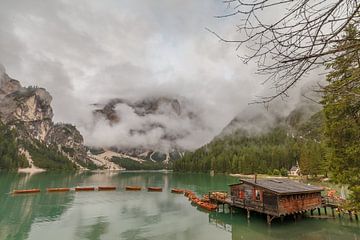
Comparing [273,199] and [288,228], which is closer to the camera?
[288,228]

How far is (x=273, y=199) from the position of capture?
3158 centimetres

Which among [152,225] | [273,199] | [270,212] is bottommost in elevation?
[152,225]

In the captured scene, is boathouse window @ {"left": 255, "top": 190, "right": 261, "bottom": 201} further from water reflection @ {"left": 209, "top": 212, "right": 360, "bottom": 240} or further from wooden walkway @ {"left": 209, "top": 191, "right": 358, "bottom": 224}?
water reflection @ {"left": 209, "top": 212, "right": 360, "bottom": 240}

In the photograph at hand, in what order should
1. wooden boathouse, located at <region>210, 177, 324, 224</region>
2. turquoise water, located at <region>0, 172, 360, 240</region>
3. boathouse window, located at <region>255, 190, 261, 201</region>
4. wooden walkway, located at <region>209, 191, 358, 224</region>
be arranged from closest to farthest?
Answer: turquoise water, located at <region>0, 172, 360, 240</region>
wooden boathouse, located at <region>210, 177, 324, 224</region>
wooden walkway, located at <region>209, 191, 358, 224</region>
boathouse window, located at <region>255, 190, 261, 201</region>

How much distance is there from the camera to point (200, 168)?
579 feet

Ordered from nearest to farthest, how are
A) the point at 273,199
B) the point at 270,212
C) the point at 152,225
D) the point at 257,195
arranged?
the point at 270,212 < the point at 273,199 < the point at 152,225 < the point at 257,195

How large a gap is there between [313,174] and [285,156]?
39102 mm

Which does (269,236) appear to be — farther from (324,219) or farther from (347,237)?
(324,219)

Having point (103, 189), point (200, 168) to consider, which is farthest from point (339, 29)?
point (200, 168)

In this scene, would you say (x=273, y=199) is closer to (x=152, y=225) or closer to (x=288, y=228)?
(x=288, y=228)

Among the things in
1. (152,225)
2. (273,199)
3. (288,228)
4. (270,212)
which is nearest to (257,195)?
(273,199)

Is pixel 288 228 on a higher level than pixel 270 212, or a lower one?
lower

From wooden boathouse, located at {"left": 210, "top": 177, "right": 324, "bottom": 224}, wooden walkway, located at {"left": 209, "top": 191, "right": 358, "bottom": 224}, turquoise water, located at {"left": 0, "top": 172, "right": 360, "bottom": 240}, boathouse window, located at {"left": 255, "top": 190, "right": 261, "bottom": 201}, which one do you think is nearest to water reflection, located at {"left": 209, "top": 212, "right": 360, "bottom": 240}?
turquoise water, located at {"left": 0, "top": 172, "right": 360, "bottom": 240}

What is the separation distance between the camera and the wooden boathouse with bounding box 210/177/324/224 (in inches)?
1214
